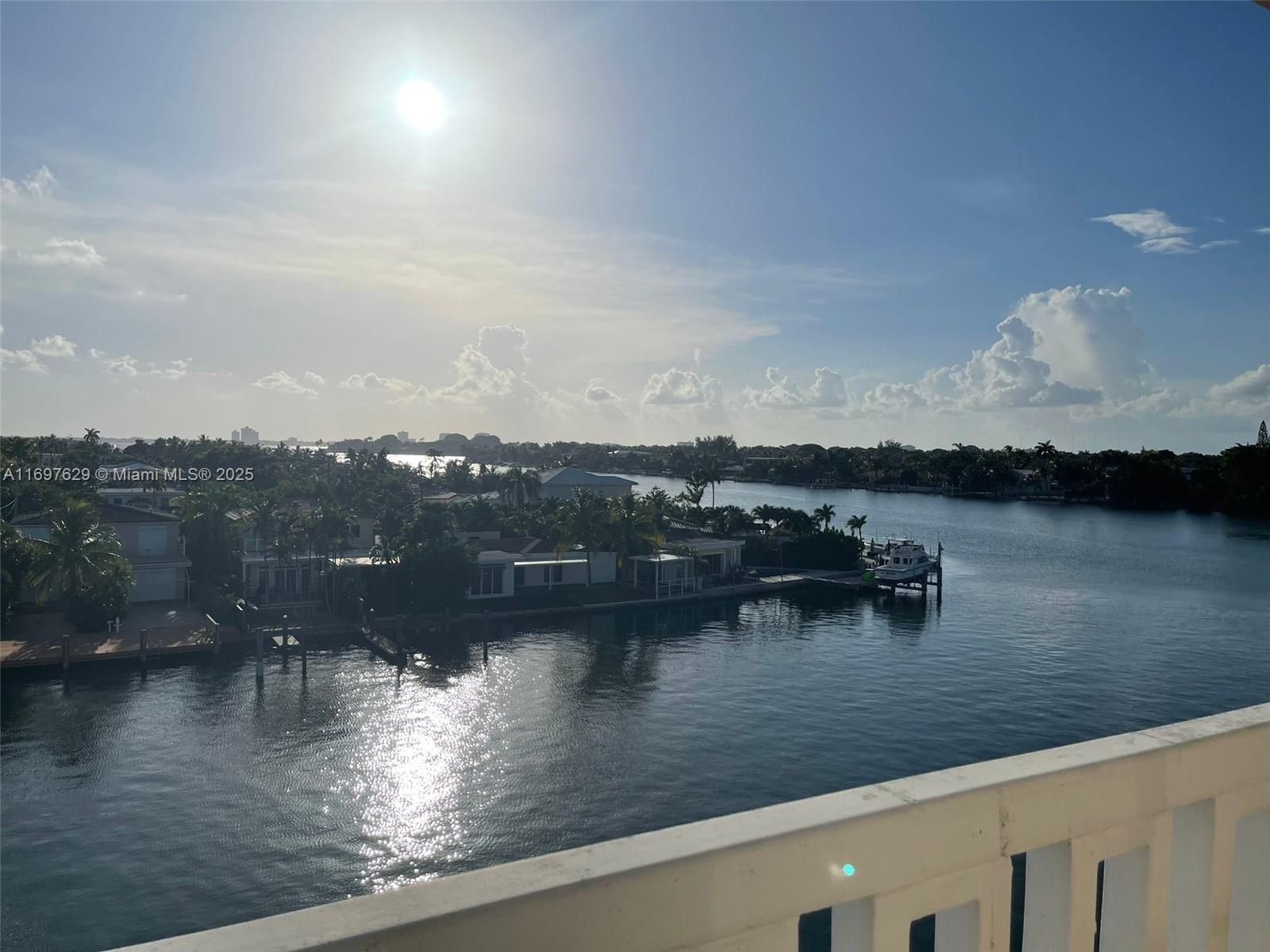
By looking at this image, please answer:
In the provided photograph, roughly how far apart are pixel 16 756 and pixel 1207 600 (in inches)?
2635

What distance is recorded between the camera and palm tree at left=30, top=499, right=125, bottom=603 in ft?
130

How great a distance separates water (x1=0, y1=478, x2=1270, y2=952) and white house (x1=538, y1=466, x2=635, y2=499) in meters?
28.4

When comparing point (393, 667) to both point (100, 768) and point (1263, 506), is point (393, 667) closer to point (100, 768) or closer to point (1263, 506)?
point (100, 768)

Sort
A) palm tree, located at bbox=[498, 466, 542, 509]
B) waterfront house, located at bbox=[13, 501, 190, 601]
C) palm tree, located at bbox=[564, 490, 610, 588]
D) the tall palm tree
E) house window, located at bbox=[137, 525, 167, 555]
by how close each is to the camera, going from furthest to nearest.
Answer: palm tree, located at bbox=[498, 466, 542, 509]
the tall palm tree
palm tree, located at bbox=[564, 490, 610, 588]
house window, located at bbox=[137, 525, 167, 555]
waterfront house, located at bbox=[13, 501, 190, 601]

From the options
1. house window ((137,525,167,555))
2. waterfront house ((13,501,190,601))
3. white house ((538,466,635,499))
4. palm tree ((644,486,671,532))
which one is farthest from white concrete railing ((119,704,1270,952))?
white house ((538,466,635,499))

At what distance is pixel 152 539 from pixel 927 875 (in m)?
54.2

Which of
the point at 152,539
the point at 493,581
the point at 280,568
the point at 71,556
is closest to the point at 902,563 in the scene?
the point at 493,581

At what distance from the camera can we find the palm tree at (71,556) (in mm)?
39688

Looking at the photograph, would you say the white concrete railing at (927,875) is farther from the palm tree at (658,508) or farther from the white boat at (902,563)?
the white boat at (902,563)

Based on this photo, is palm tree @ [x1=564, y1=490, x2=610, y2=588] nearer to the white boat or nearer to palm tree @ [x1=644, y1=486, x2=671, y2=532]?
palm tree @ [x1=644, y1=486, x2=671, y2=532]

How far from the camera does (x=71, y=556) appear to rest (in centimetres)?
3969

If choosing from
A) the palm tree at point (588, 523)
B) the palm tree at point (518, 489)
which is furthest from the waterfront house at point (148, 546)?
the palm tree at point (518, 489)

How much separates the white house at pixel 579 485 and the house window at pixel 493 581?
30384mm

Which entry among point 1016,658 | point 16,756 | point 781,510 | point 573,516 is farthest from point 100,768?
point 781,510
